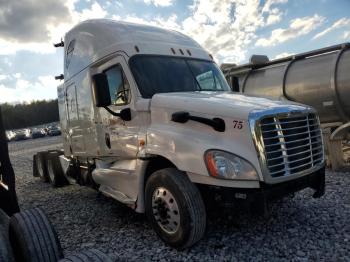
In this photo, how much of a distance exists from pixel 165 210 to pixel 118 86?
2035 mm

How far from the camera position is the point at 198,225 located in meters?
3.79

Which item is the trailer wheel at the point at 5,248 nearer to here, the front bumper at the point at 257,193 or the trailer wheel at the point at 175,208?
the trailer wheel at the point at 175,208

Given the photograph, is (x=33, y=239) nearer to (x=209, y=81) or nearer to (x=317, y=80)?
(x=209, y=81)

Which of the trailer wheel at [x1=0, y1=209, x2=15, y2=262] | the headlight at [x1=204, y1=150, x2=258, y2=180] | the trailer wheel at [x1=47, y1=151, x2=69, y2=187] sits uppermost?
the headlight at [x1=204, y1=150, x2=258, y2=180]

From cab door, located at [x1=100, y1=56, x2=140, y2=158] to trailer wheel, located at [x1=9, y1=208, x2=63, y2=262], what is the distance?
1779mm

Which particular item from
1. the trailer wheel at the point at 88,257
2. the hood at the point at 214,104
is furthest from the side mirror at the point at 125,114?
the trailer wheel at the point at 88,257

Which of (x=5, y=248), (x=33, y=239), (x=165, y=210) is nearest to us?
(x=5, y=248)

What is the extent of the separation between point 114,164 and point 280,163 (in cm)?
282

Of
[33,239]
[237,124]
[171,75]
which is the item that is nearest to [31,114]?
[171,75]

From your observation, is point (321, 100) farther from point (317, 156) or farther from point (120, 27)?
point (120, 27)

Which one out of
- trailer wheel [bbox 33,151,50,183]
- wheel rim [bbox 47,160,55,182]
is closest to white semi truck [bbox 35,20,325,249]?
wheel rim [bbox 47,160,55,182]

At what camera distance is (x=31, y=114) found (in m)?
79.2

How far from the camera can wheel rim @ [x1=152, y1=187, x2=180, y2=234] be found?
13.1 ft

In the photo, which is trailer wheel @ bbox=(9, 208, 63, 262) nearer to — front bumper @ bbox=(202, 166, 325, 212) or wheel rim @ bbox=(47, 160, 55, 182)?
front bumper @ bbox=(202, 166, 325, 212)
